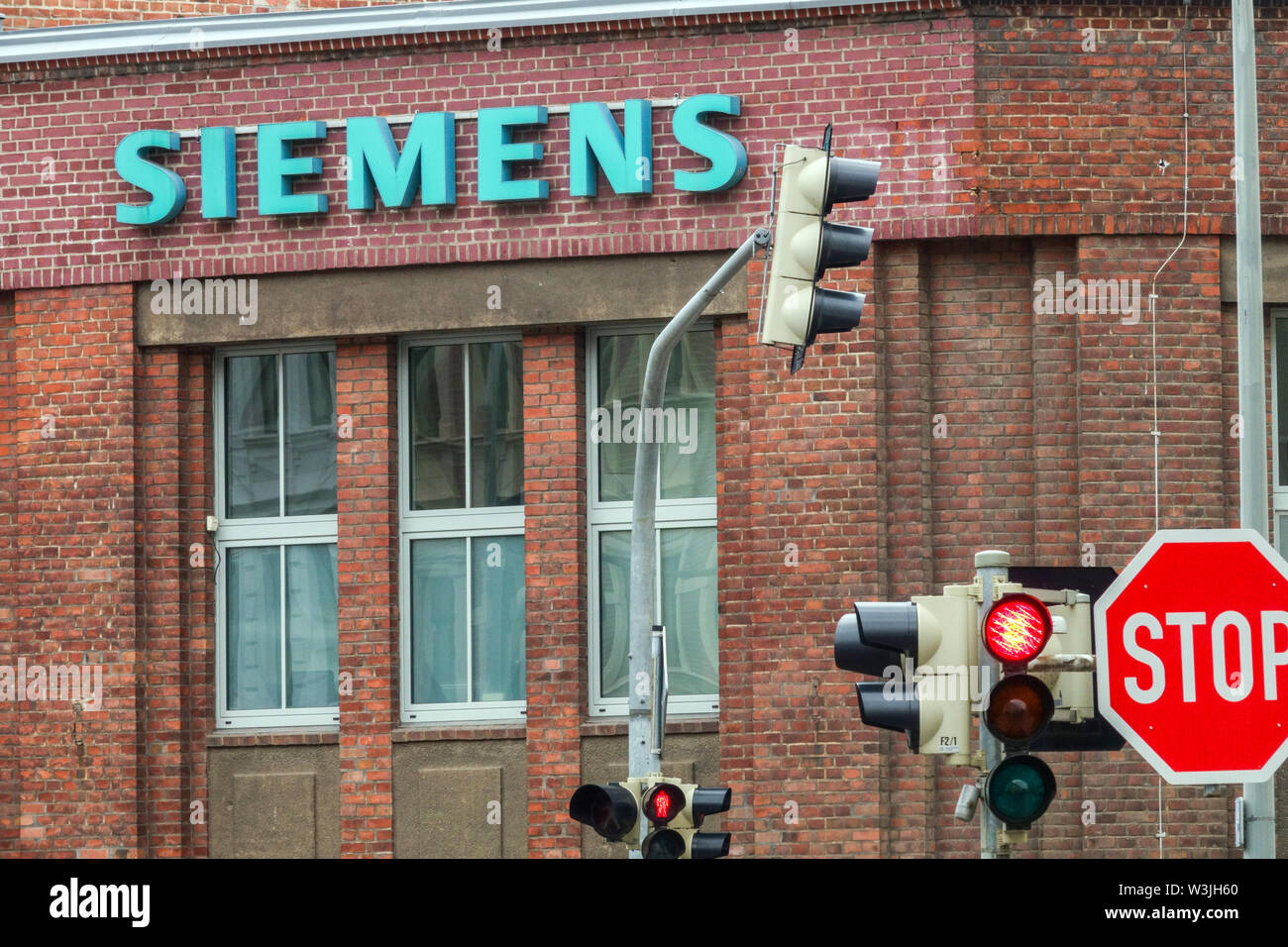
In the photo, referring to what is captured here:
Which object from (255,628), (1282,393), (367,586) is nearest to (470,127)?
(367,586)

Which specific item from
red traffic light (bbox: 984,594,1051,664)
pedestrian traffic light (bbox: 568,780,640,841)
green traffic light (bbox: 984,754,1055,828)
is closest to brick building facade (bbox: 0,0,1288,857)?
pedestrian traffic light (bbox: 568,780,640,841)

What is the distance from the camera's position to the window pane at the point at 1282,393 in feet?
52.5

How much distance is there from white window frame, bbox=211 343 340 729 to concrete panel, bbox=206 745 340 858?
319 millimetres

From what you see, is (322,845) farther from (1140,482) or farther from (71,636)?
(1140,482)

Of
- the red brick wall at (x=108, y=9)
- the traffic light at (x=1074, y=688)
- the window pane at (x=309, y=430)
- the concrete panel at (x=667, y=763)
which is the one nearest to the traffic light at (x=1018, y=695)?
the traffic light at (x=1074, y=688)

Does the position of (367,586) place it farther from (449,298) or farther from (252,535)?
(449,298)

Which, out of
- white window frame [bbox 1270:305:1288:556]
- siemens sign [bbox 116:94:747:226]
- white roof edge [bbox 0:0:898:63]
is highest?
white roof edge [bbox 0:0:898:63]

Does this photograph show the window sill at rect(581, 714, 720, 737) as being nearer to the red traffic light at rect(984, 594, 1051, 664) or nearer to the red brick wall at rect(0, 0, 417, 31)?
the red traffic light at rect(984, 594, 1051, 664)

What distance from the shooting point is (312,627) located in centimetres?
1694

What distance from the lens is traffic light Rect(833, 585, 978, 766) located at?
862 centimetres

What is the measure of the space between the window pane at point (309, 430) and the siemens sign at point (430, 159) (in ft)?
4.46

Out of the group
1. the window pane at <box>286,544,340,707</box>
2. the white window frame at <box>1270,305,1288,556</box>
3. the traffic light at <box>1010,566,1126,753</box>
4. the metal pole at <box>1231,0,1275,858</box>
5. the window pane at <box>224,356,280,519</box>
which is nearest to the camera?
the traffic light at <box>1010,566,1126,753</box>

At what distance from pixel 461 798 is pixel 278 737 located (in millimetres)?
1686

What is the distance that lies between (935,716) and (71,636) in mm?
10042
